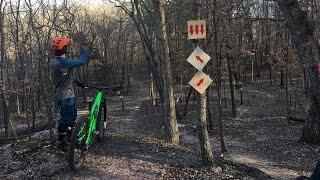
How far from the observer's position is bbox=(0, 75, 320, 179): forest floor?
7.14 meters

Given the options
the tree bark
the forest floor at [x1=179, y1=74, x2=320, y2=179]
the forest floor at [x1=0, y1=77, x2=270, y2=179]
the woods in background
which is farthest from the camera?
the forest floor at [x1=179, y1=74, x2=320, y2=179]

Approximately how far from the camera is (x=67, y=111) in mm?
6906

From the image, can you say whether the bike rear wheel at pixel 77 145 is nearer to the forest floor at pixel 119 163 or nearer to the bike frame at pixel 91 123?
the bike frame at pixel 91 123

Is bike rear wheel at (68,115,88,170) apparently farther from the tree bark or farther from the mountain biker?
the tree bark

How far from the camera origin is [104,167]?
7.20 metres

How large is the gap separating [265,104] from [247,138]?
11.5 meters

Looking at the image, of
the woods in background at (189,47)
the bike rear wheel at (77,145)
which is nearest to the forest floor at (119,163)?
the bike rear wheel at (77,145)

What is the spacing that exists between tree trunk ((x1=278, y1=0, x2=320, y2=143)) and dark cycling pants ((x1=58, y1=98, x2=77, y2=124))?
806 centimetres

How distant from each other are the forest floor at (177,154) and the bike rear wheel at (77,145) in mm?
146

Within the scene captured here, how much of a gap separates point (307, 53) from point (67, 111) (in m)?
8.70

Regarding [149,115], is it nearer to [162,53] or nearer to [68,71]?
[162,53]

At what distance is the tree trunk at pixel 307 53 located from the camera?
12477 mm

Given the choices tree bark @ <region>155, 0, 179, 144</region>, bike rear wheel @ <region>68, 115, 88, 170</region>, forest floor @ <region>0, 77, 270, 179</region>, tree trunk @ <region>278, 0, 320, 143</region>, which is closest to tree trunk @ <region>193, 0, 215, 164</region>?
forest floor @ <region>0, 77, 270, 179</region>

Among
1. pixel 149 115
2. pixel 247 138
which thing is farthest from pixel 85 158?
pixel 149 115
